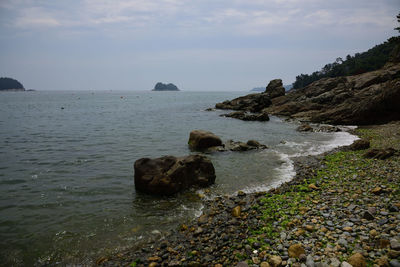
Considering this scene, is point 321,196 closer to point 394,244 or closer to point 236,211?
point 236,211

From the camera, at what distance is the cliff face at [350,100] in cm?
3453

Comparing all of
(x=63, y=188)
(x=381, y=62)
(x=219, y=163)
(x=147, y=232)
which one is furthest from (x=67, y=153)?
(x=381, y=62)

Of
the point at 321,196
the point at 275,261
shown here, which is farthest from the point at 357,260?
the point at 321,196

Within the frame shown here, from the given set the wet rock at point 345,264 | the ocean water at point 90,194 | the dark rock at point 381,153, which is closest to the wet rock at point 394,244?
the wet rock at point 345,264

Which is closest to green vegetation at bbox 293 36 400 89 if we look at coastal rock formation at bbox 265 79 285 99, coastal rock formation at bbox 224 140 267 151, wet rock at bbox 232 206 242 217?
coastal rock formation at bbox 265 79 285 99

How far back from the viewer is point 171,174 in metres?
13.2

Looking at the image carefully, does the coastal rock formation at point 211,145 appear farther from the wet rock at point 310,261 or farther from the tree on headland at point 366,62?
the tree on headland at point 366,62

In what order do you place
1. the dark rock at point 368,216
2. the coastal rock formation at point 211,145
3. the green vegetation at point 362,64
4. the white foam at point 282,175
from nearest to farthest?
the dark rock at point 368,216 → the white foam at point 282,175 → the coastal rock formation at point 211,145 → the green vegetation at point 362,64

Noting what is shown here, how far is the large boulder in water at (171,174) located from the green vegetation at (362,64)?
53820 millimetres

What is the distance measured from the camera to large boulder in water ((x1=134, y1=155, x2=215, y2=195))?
42.5ft

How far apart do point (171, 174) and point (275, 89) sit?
6963cm

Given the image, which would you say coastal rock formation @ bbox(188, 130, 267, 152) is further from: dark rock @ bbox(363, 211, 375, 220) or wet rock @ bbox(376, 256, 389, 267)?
wet rock @ bbox(376, 256, 389, 267)

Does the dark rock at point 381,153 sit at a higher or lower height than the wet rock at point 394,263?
higher

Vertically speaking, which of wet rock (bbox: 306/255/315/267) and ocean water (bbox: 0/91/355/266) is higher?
wet rock (bbox: 306/255/315/267)
